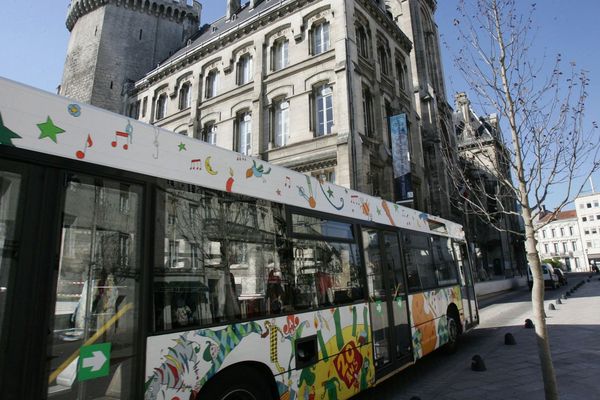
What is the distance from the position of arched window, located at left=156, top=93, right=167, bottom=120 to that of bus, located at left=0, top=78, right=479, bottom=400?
23968mm

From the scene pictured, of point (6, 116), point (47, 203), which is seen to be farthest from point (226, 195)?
point (6, 116)

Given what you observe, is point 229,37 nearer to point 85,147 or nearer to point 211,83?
point 211,83

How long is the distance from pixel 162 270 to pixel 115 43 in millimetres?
34512

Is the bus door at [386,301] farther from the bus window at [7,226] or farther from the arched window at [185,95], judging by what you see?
the arched window at [185,95]

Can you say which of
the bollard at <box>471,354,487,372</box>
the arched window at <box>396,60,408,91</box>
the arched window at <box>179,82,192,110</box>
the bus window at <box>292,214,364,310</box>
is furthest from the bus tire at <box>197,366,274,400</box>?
the arched window at <box>179,82,192,110</box>

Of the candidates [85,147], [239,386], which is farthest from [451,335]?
[85,147]

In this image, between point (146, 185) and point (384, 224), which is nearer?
point (146, 185)

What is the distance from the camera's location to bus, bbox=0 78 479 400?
84.9 inches

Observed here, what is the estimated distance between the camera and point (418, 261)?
21.9 ft

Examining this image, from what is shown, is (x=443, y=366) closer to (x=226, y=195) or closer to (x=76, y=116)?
(x=226, y=195)

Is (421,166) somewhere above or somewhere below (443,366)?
above

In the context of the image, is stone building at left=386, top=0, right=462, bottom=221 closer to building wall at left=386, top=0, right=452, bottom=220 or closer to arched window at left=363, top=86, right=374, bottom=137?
building wall at left=386, top=0, right=452, bottom=220

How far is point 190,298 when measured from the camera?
2.94 metres

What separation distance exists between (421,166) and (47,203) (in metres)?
21.1
